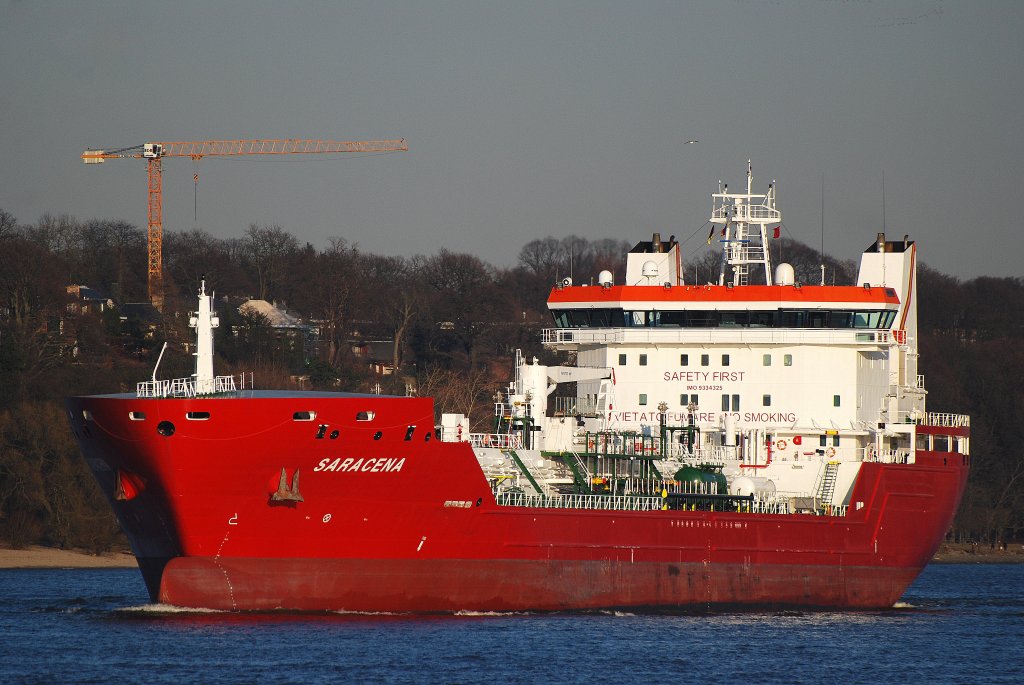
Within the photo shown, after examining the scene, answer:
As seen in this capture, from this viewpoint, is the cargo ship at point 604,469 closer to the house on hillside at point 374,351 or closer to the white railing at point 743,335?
the white railing at point 743,335

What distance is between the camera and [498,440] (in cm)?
3797

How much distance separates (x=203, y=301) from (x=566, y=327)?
10.9 meters

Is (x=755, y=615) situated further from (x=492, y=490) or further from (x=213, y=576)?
(x=213, y=576)

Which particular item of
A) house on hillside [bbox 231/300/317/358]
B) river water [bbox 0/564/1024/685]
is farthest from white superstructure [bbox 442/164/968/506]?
house on hillside [bbox 231/300/317/358]

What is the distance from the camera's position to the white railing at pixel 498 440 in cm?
3775

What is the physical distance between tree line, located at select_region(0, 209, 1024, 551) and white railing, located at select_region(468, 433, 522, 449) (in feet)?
45.7

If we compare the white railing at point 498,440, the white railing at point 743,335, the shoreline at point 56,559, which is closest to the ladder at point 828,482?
the white railing at point 743,335

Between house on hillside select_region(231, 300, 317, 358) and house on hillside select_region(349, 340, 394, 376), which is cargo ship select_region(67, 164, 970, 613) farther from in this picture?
house on hillside select_region(349, 340, 394, 376)

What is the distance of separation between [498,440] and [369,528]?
4.84 meters

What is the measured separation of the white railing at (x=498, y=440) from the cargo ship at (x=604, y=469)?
58mm

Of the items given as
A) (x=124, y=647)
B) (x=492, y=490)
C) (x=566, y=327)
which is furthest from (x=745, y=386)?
(x=124, y=647)

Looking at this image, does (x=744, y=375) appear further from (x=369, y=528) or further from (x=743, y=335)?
(x=369, y=528)

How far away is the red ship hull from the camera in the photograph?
32.7 metres

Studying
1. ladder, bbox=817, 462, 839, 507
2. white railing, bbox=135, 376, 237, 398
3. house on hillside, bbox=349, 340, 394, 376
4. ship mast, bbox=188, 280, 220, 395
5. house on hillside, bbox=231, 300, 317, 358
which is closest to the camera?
white railing, bbox=135, 376, 237, 398
